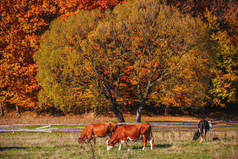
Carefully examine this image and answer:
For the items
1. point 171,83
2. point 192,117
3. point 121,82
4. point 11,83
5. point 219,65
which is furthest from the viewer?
point 192,117

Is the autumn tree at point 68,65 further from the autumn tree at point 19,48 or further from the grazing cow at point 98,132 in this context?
the grazing cow at point 98,132

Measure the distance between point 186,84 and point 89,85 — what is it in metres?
7.72

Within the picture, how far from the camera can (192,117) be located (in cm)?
3325

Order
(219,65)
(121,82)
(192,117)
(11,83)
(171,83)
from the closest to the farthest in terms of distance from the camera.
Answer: (171,83)
(121,82)
(11,83)
(219,65)
(192,117)

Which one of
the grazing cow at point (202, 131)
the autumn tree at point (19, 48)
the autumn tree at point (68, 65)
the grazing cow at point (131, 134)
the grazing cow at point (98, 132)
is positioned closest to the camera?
the grazing cow at point (131, 134)

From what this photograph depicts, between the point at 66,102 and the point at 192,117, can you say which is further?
the point at 192,117

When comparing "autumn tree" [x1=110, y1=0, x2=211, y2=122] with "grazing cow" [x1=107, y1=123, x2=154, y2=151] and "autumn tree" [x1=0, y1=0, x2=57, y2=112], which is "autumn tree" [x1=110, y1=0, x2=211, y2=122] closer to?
"grazing cow" [x1=107, y1=123, x2=154, y2=151]

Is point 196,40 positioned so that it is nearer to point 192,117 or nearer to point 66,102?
point 66,102

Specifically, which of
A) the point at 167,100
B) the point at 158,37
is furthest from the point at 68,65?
the point at 167,100

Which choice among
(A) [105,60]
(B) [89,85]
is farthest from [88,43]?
(B) [89,85]

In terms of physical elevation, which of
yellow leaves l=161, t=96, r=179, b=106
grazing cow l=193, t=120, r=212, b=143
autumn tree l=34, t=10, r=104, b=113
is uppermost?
autumn tree l=34, t=10, r=104, b=113

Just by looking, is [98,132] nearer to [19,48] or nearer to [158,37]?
[158,37]

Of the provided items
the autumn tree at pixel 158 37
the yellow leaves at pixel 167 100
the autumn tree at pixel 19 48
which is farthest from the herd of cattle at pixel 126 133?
the autumn tree at pixel 19 48

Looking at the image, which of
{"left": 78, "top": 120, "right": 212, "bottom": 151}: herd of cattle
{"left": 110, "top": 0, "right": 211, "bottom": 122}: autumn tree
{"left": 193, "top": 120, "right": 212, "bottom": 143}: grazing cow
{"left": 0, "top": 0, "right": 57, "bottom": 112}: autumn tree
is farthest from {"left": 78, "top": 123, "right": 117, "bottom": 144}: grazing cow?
{"left": 0, "top": 0, "right": 57, "bottom": 112}: autumn tree
